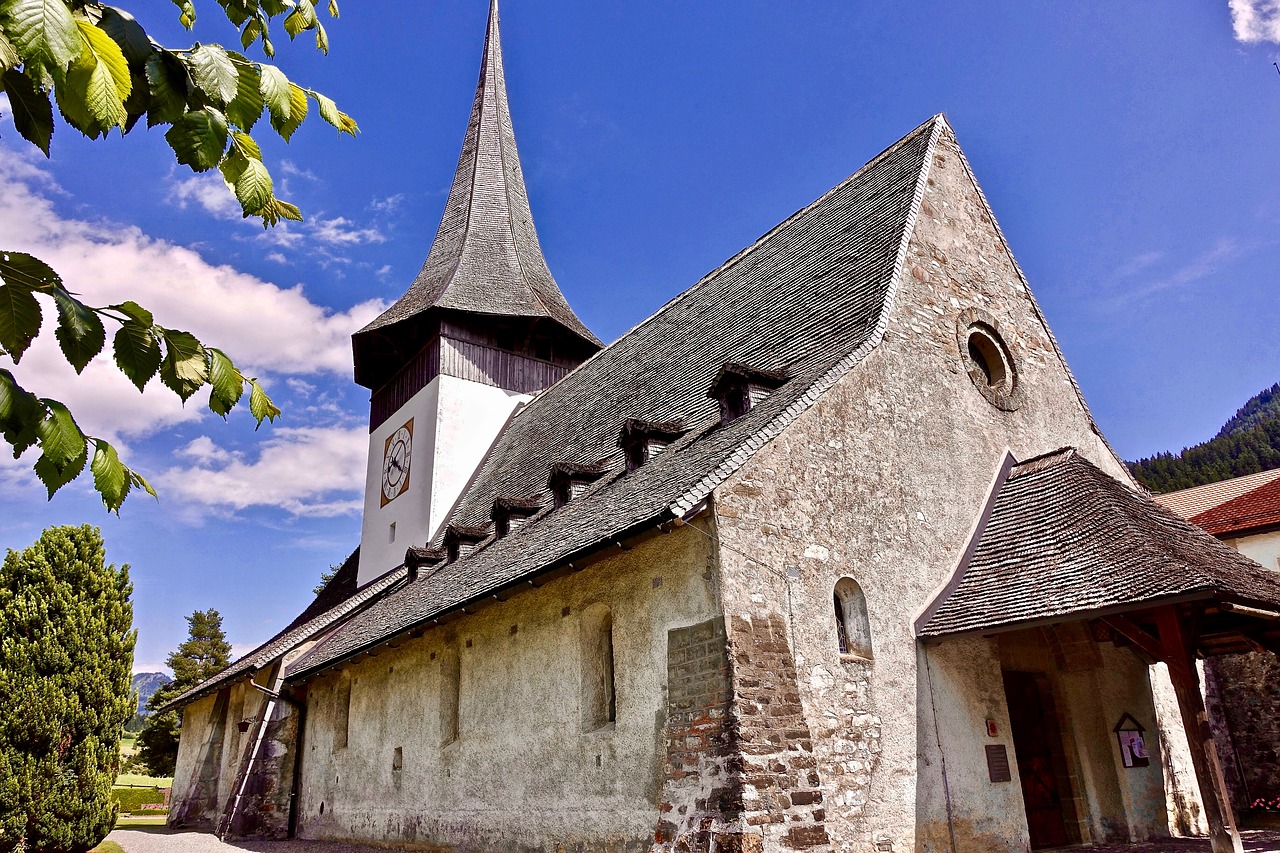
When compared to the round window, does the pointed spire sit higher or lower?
higher

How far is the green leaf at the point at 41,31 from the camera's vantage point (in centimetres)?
205

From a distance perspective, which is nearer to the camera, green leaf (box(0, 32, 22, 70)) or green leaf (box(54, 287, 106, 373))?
green leaf (box(0, 32, 22, 70))

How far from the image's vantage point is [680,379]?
13.6 meters

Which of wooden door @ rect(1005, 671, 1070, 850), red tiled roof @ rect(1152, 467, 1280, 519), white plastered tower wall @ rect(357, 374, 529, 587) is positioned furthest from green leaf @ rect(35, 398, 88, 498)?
red tiled roof @ rect(1152, 467, 1280, 519)

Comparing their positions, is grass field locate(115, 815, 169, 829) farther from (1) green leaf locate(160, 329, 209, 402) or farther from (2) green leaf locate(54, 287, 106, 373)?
(2) green leaf locate(54, 287, 106, 373)

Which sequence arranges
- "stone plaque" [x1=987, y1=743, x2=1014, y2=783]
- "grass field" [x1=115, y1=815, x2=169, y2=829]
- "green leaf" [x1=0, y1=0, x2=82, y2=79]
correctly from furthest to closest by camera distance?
"grass field" [x1=115, y1=815, x2=169, y2=829] → "stone plaque" [x1=987, y1=743, x2=1014, y2=783] → "green leaf" [x1=0, y1=0, x2=82, y2=79]

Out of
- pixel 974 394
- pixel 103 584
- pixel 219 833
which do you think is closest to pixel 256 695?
pixel 219 833

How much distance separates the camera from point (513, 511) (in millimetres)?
13945

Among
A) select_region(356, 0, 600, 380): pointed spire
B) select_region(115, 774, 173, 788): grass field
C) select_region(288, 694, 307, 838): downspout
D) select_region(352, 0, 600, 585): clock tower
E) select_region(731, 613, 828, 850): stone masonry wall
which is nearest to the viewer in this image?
select_region(731, 613, 828, 850): stone masonry wall

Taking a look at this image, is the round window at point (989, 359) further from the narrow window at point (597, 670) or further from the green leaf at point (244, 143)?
the green leaf at point (244, 143)

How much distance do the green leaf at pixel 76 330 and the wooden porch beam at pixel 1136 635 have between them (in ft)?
28.4

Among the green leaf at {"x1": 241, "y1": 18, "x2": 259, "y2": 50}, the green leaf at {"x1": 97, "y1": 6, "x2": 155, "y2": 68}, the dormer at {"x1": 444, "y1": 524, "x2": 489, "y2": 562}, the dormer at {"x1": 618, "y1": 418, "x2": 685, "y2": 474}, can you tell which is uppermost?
the dormer at {"x1": 618, "y1": 418, "x2": 685, "y2": 474}

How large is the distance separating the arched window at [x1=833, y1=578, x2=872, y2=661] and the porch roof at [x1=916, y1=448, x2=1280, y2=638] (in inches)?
35.2

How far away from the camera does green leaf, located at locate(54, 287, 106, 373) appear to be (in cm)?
252
